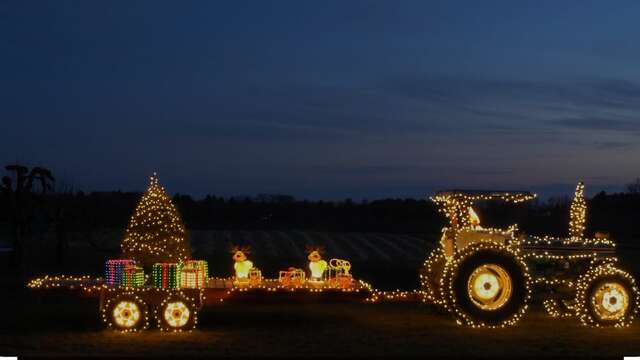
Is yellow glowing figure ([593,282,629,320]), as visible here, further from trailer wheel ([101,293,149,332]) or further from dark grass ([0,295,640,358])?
trailer wheel ([101,293,149,332])

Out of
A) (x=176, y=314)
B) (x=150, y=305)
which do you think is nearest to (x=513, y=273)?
(x=176, y=314)

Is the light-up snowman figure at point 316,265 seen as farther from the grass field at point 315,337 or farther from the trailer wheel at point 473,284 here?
the trailer wheel at point 473,284

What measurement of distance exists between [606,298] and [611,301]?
0.29ft

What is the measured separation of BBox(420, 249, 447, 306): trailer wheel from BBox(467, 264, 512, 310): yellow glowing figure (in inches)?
22.2

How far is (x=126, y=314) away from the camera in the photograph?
14.1m

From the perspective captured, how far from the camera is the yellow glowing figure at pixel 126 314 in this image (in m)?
14.1

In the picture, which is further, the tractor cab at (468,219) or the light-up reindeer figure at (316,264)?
the light-up reindeer figure at (316,264)

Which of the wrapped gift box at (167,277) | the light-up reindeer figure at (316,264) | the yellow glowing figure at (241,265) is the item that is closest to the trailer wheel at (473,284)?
the light-up reindeer figure at (316,264)

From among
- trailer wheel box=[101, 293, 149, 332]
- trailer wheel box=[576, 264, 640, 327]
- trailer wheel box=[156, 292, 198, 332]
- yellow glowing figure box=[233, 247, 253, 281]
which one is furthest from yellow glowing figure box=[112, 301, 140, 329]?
trailer wheel box=[576, 264, 640, 327]

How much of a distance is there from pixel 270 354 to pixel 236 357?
1.75 ft

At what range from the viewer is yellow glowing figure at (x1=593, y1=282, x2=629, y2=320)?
1504 cm

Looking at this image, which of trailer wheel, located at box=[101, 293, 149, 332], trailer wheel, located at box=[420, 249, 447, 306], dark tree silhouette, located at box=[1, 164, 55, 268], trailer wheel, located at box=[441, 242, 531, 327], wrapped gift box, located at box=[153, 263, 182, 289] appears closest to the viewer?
trailer wheel, located at box=[101, 293, 149, 332]

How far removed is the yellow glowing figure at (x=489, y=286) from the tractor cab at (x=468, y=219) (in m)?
0.57

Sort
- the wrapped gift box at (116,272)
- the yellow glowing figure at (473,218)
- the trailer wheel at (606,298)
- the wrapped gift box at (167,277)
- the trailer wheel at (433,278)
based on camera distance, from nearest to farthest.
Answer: the wrapped gift box at (167,277)
the wrapped gift box at (116,272)
the trailer wheel at (606,298)
the trailer wheel at (433,278)
the yellow glowing figure at (473,218)
